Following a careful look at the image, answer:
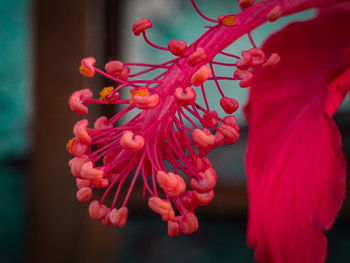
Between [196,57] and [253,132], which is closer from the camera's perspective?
[196,57]

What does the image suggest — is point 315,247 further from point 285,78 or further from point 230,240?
point 230,240

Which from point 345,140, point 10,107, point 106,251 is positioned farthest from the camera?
point 10,107

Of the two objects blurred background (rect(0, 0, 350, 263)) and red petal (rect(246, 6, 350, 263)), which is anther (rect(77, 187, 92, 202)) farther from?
blurred background (rect(0, 0, 350, 263))

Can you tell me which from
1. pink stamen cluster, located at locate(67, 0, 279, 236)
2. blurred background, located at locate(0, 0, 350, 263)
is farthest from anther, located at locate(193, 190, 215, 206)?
blurred background, located at locate(0, 0, 350, 263)

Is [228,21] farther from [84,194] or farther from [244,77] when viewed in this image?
[84,194]

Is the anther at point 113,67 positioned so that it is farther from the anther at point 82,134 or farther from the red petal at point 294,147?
the red petal at point 294,147

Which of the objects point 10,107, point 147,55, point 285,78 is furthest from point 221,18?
point 10,107

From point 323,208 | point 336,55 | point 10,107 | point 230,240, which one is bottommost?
point 230,240

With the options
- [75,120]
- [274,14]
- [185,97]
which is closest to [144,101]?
[185,97]
